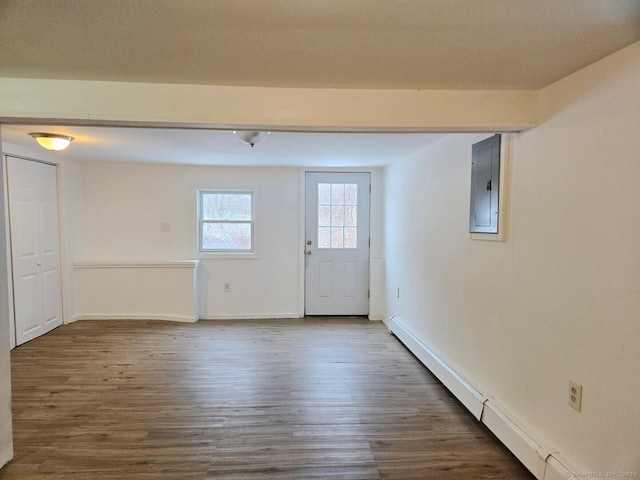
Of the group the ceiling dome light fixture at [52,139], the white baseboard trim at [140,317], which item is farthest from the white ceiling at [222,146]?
the white baseboard trim at [140,317]

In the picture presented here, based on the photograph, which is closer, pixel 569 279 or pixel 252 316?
pixel 569 279

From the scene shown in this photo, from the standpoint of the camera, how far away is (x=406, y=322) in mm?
3771

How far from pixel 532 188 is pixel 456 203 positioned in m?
0.84

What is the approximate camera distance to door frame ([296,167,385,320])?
185 inches

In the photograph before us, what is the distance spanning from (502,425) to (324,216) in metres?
3.25

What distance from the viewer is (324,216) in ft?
15.8

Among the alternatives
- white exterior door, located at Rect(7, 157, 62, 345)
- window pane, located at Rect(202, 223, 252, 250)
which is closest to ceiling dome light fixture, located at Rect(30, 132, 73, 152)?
white exterior door, located at Rect(7, 157, 62, 345)

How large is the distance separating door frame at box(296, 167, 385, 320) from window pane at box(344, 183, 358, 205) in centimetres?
19

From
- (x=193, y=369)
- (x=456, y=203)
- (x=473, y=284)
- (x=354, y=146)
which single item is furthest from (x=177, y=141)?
(x=473, y=284)

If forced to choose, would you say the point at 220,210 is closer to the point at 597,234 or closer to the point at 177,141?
the point at 177,141

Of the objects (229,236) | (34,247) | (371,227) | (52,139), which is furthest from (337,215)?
(34,247)

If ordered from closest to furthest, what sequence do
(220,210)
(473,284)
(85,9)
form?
(85,9)
(473,284)
(220,210)

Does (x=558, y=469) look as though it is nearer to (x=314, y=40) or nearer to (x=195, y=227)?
(x=314, y=40)

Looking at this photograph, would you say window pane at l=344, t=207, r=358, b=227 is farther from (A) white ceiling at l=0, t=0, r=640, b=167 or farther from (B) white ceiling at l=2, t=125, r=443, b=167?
(A) white ceiling at l=0, t=0, r=640, b=167
